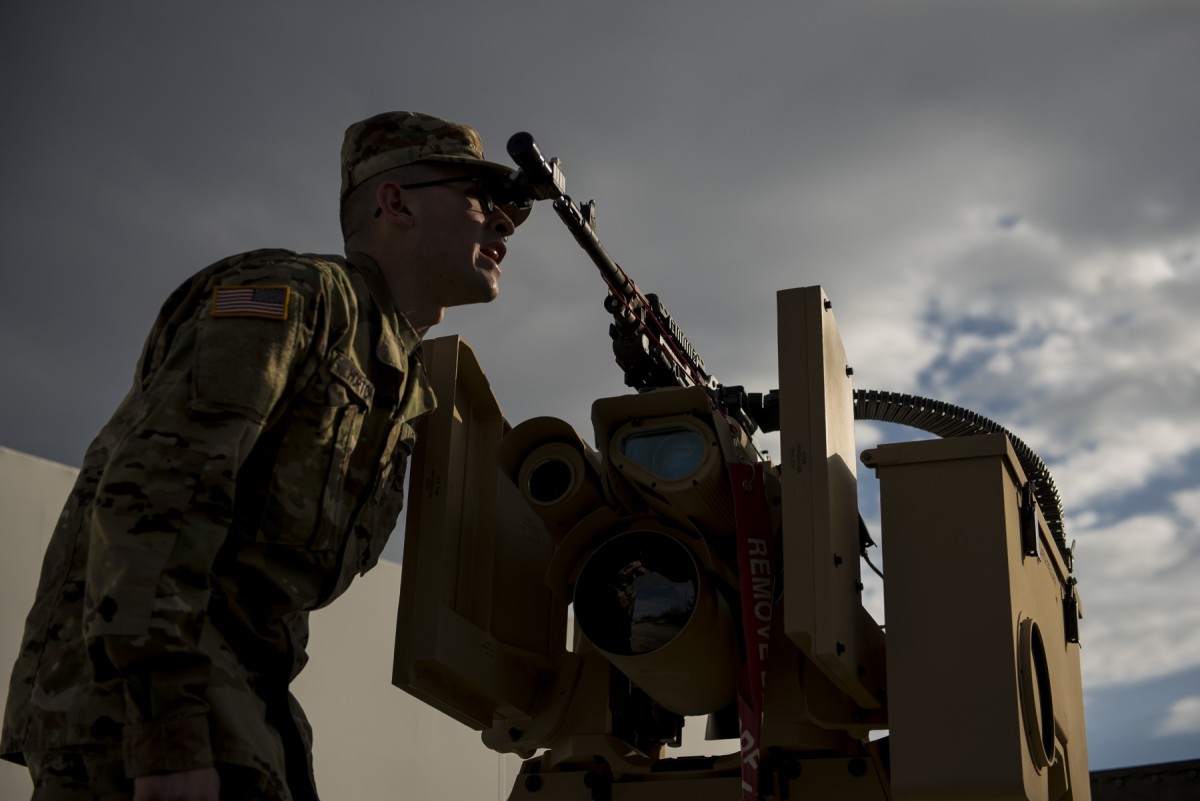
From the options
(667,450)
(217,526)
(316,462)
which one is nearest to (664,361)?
(667,450)

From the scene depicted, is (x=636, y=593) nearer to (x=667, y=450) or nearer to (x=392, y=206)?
(x=667, y=450)

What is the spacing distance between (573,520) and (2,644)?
224 centimetres

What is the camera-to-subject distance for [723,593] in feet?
11.5

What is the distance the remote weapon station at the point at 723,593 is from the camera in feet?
9.74

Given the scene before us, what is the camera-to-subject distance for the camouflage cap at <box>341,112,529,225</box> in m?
3.04

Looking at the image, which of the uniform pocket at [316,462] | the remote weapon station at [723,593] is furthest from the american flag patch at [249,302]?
the remote weapon station at [723,593]

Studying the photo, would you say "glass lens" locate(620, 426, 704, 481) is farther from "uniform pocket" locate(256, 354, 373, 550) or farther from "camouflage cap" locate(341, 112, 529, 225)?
"uniform pocket" locate(256, 354, 373, 550)

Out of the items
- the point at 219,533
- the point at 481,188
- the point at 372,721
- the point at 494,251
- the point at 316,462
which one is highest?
the point at 481,188

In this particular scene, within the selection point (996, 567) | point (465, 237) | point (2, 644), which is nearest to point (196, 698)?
point (465, 237)

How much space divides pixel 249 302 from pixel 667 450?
1333 millimetres

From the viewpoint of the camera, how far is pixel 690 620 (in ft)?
10.7

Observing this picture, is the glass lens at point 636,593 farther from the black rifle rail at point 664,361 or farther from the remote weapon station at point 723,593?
the black rifle rail at point 664,361

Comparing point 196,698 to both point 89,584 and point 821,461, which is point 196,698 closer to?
point 89,584

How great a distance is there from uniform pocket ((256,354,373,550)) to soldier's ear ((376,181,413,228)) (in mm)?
575
